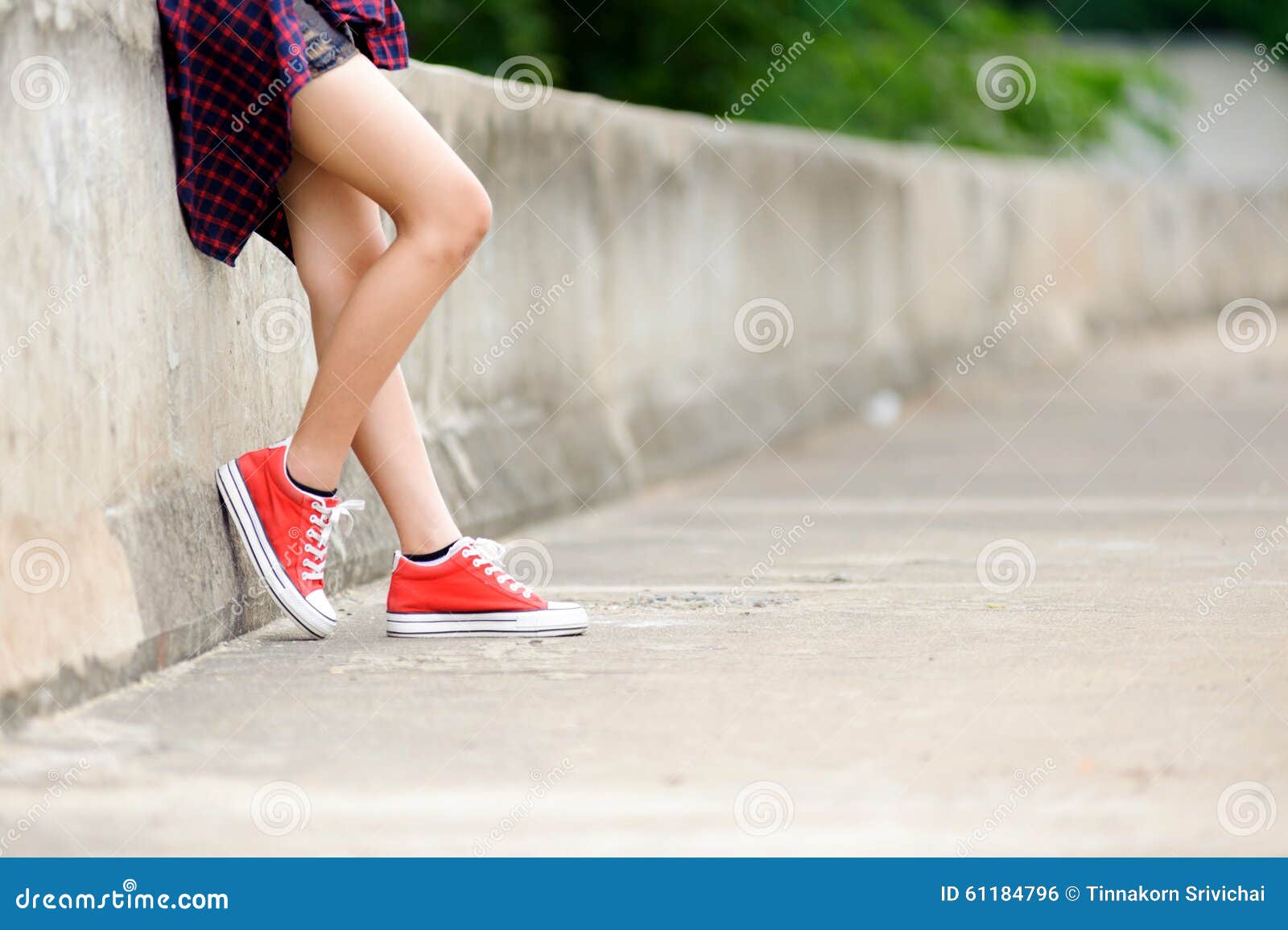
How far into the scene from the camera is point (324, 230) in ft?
11.3

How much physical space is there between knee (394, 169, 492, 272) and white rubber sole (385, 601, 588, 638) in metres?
0.62

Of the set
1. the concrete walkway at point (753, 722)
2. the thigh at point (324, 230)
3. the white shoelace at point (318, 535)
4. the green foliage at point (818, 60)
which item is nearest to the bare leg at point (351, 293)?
the thigh at point (324, 230)

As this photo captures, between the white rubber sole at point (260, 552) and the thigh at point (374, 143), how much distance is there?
1.76 feet

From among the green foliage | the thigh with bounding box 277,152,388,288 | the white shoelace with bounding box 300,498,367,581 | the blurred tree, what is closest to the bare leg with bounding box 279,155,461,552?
→ the thigh with bounding box 277,152,388,288

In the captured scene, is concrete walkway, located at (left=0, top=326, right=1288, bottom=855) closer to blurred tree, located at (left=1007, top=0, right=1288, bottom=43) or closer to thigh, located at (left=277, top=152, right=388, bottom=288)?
thigh, located at (left=277, top=152, right=388, bottom=288)

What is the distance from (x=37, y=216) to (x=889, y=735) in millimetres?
1416

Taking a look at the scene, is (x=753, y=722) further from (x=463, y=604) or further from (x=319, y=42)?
(x=319, y=42)

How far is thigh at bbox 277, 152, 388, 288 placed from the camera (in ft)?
11.3

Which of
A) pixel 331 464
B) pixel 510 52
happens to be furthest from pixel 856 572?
pixel 510 52

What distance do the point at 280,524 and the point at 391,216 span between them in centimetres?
55

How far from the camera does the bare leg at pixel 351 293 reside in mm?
3436

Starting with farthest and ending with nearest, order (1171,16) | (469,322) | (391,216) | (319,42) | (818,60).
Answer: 1. (1171,16)
2. (818,60)
3. (469,322)
4. (391,216)
5. (319,42)

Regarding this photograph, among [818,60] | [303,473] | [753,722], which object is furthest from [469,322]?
[818,60]
